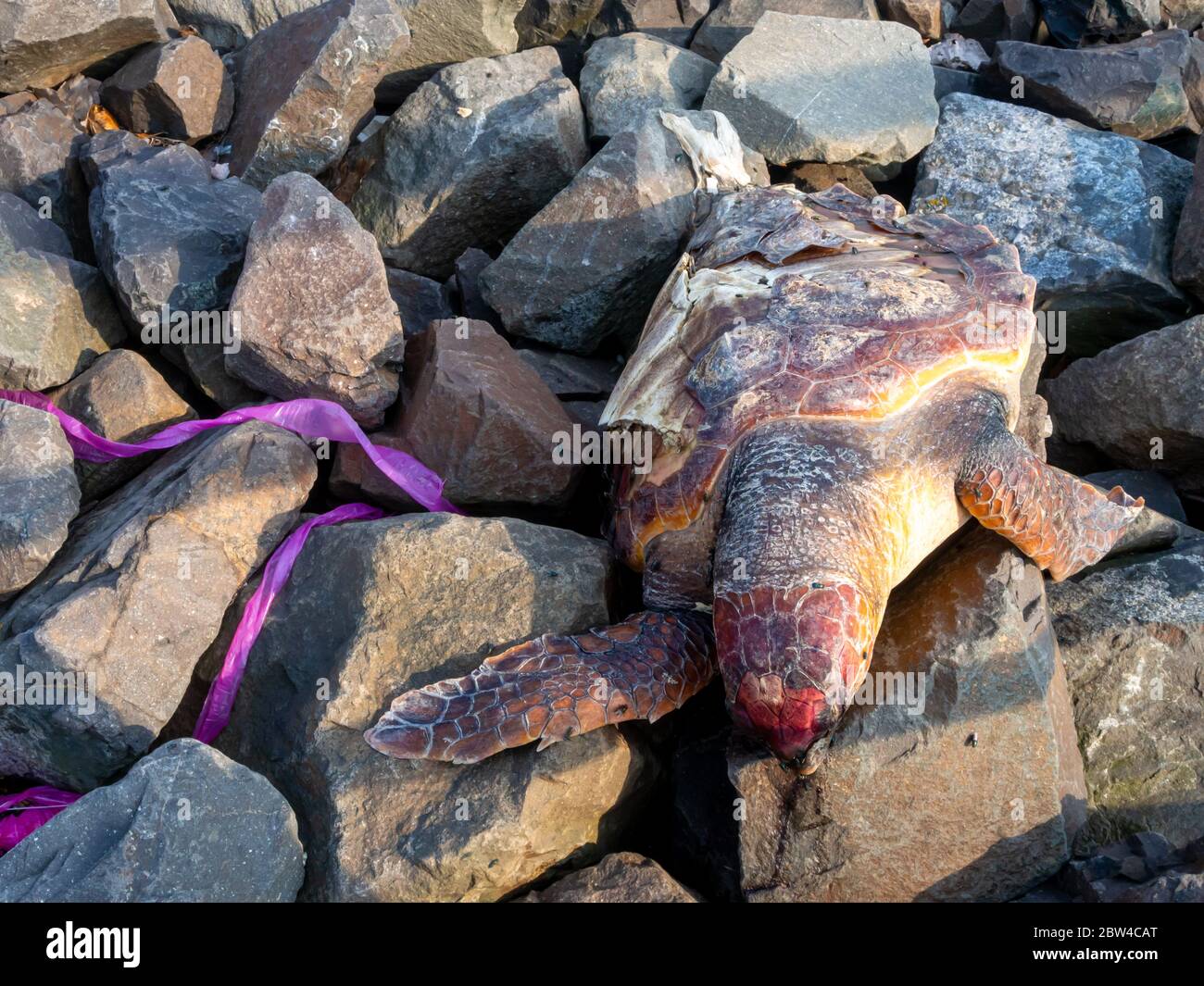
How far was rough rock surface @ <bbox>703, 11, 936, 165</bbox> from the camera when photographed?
5.68m

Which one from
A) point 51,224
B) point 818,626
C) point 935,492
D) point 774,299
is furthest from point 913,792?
point 51,224

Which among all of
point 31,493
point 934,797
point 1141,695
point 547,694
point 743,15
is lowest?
point 1141,695

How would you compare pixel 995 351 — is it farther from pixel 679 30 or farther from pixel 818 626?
pixel 679 30

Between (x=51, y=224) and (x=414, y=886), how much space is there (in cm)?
371

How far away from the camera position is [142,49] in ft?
19.1

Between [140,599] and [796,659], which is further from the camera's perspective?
[140,599]

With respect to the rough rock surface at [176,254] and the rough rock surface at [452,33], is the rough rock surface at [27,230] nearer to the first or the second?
the rough rock surface at [176,254]

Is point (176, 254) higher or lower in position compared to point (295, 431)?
higher

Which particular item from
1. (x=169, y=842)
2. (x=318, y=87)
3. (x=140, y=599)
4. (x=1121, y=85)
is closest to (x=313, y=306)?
(x=140, y=599)

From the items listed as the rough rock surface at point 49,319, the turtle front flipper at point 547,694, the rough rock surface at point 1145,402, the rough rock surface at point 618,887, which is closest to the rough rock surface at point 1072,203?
the rough rock surface at point 1145,402

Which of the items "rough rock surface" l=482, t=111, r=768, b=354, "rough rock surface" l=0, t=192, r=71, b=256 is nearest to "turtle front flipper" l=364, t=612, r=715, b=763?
"rough rock surface" l=482, t=111, r=768, b=354

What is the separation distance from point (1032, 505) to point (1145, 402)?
151cm

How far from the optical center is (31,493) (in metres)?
3.88

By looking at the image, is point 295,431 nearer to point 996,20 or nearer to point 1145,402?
point 1145,402
